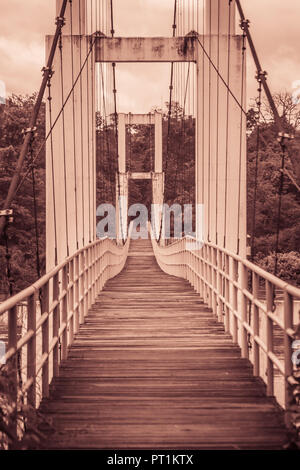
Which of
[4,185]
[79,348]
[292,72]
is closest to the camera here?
[79,348]

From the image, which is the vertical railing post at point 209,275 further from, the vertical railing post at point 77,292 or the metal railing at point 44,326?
the vertical railing post at point 77,292

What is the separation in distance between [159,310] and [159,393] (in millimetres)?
5146

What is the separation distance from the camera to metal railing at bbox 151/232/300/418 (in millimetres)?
4598

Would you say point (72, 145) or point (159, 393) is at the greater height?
point (72, 145)

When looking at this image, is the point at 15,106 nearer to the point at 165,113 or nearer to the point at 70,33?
the point at 70,33

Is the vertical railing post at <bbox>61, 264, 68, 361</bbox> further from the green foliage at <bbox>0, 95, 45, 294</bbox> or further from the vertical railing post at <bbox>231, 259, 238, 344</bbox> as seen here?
the green foliage at <bbox>0, 95, 45, 294</bbox>

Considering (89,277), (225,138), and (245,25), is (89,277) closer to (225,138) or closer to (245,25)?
(225,138)

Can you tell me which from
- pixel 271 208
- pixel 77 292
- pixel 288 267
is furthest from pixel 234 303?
pixel 271 208

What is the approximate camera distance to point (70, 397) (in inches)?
216

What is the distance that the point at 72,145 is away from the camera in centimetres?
1284

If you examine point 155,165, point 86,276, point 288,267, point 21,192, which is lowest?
point 288,267

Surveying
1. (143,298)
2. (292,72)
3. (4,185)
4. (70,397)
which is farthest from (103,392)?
(292,72)

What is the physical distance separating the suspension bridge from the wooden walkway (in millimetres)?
14
